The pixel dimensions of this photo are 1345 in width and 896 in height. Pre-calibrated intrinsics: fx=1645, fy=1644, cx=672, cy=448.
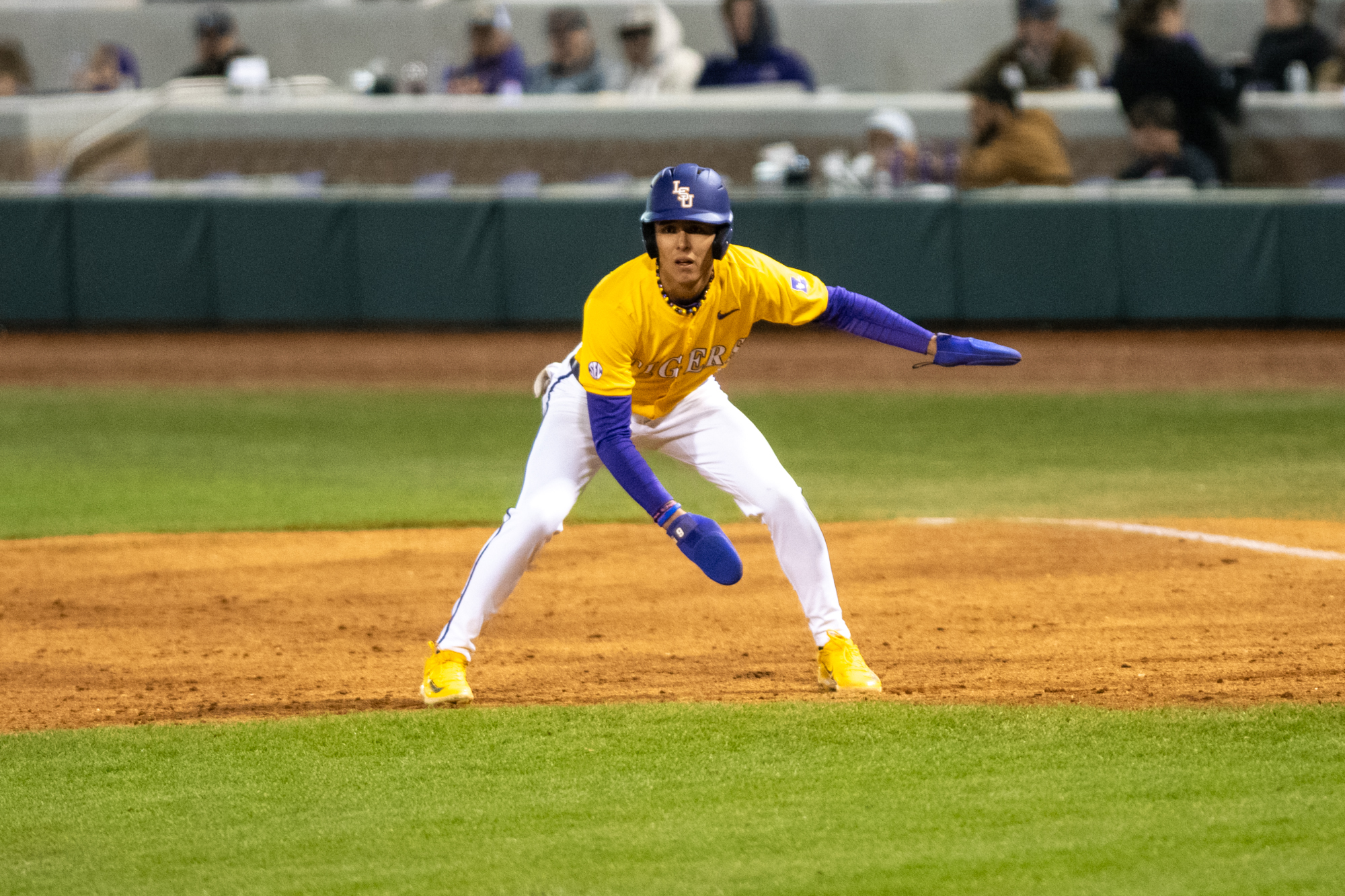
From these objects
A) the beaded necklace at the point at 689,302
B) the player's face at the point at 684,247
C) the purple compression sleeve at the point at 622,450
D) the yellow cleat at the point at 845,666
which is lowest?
the yellow cleat at the point at 845,666

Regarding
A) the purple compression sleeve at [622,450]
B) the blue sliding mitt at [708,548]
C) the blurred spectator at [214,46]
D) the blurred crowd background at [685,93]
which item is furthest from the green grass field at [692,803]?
the blurred spectator at [214,46]

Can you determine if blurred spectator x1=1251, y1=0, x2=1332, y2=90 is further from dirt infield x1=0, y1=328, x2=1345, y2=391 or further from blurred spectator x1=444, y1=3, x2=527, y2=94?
blurred spectator x1=444, y1=3, x2=527, y2=94

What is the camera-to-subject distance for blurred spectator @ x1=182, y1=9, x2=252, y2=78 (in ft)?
58.6

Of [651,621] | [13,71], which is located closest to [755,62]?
[13,71]

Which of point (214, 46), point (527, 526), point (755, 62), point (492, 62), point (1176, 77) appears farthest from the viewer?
point (214, 46)

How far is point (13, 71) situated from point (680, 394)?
54.8 ft

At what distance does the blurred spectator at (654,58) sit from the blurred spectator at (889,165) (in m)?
2.46

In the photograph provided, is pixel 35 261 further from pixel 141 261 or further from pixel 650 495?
pixel 650 495

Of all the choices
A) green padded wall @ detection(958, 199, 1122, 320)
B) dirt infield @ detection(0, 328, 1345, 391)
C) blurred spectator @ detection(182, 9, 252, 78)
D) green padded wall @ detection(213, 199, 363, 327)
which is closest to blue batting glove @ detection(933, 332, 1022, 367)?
dirt infield @ detection(0, 328, 1345, 391)

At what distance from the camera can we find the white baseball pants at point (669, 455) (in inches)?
191

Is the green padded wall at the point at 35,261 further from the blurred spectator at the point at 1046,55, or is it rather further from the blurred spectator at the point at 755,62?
the blurred spectator at the point at 1046,55

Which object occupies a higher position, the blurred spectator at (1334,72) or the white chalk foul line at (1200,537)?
the blurred spectator at (1334,72)

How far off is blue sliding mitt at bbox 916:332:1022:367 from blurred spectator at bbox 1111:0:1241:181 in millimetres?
9691

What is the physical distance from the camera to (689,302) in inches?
186
